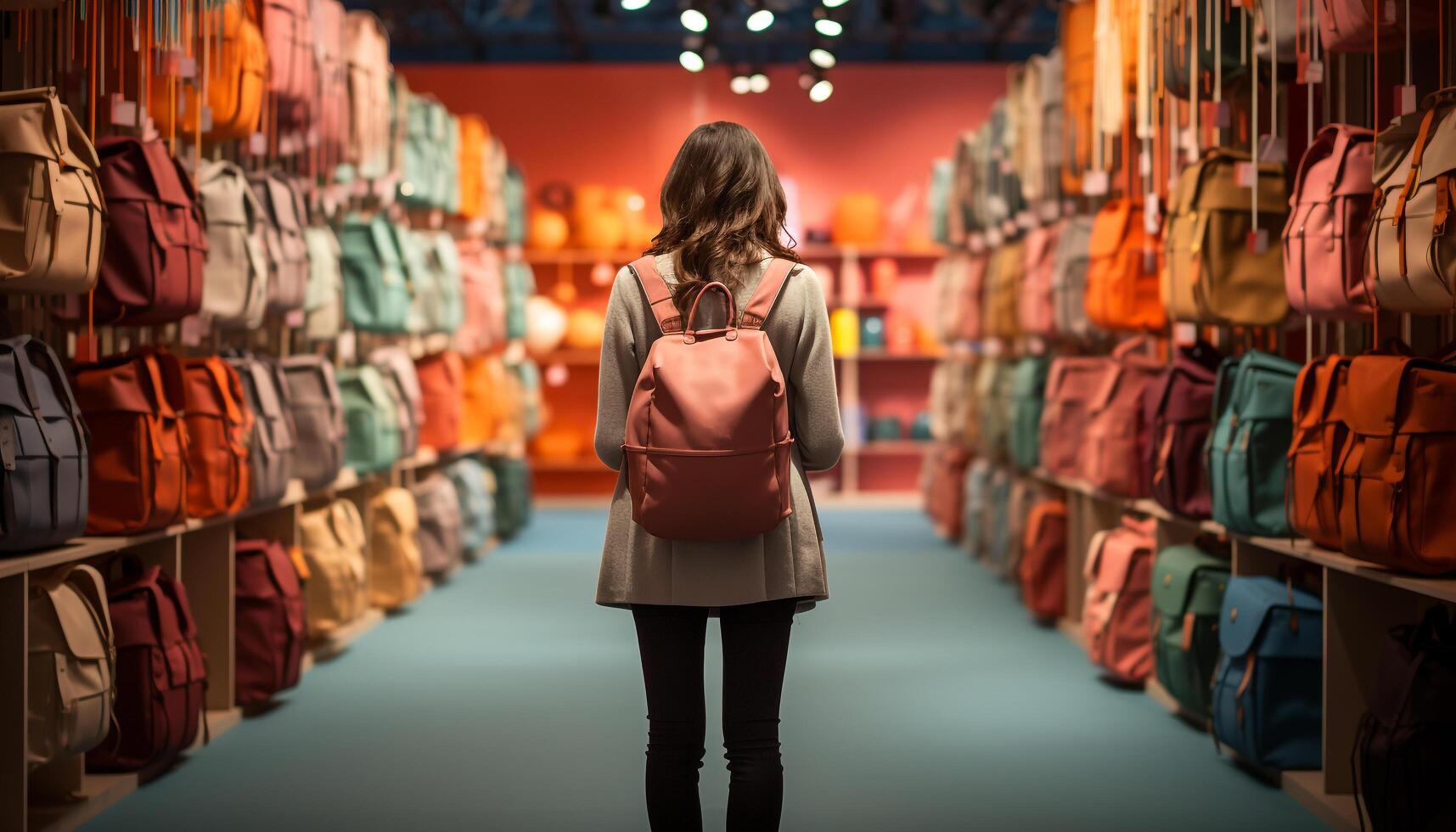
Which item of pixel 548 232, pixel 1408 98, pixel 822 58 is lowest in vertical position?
pixel 1408 98

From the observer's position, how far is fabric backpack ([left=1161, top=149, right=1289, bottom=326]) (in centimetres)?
432

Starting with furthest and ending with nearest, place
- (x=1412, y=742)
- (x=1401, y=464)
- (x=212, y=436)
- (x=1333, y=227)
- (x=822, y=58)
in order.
Answer: (x=822, y=58) < (x=212, y=436) < (x=1333, y=227) < (x=1401, y=464) < (x=1412, y=742)

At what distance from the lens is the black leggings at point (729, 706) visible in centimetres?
247

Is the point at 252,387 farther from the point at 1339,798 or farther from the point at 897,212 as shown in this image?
the point at 897,212

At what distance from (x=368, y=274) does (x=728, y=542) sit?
4.08 metres

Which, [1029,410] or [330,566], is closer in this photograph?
[330,566]

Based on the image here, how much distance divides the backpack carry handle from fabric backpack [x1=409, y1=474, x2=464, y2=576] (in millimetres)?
4969

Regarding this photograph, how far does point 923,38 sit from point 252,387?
1024cm

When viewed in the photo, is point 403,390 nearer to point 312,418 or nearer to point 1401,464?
point 312,418

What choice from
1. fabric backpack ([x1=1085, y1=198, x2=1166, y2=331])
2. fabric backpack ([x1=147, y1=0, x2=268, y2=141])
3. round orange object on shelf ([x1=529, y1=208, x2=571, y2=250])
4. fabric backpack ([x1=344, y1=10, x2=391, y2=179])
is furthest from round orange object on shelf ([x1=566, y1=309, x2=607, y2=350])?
fabric backpack ([x1=147, y1=0, x2=268, y2=141])

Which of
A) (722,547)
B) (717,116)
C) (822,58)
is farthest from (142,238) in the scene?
(717,116)

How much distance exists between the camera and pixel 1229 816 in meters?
3.59

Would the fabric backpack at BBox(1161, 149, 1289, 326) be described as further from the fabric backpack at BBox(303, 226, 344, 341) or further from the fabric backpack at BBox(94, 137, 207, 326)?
the fabric backpack at BBox(303, 226, 344, 341)

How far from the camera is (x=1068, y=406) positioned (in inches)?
237
